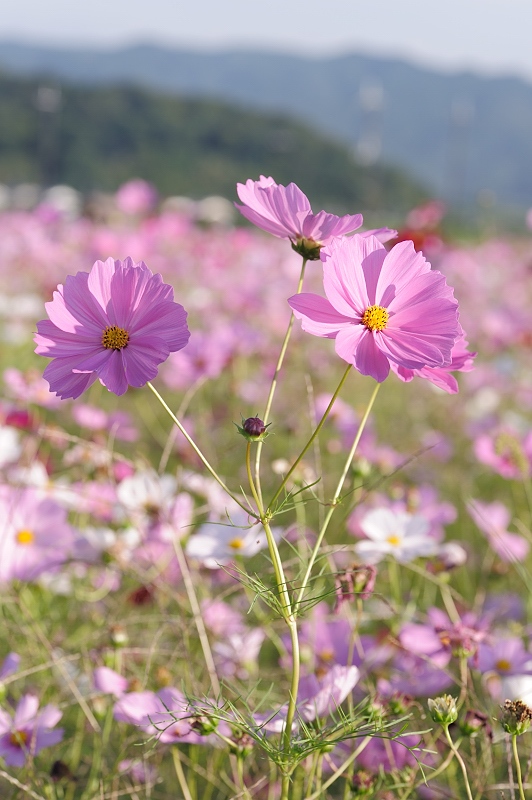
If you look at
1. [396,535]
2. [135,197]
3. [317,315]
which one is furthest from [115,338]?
[135,197]

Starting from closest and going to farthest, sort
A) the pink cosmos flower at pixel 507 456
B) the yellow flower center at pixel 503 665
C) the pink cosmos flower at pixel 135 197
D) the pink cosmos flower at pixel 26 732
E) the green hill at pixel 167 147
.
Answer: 1. the pink cosmos flower at pixel 26 732
2. the yellow flower center at pixel 503 665
3. the pink cosmos flower at pixel 507 456
4. the pink cosmos flower at pixel 135 197
5. the green hill at pixel 167 147

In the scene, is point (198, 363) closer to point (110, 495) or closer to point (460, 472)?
point (110, 495)

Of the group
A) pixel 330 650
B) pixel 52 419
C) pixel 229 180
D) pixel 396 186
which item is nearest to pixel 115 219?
pixel 52 419

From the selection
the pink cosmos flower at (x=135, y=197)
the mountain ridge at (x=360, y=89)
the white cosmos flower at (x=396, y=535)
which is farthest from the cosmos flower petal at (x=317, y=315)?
the mountain ridge at (x=360, y=89)

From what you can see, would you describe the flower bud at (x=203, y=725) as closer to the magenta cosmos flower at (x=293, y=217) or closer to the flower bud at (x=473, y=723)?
the flower bud at (x=473, y=723)

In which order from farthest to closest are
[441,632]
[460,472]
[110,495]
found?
[460,472] < [110,495] < [441,632]

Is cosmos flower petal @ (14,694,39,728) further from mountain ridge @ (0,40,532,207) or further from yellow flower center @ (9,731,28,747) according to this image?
mountain ridge @ (0,40,532,207)

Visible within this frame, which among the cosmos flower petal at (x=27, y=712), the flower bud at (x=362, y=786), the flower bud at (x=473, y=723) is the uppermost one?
the cosmos flower petal at (x=27, y=712)

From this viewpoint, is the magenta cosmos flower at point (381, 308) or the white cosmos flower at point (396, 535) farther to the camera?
the white cosmos flower at point (396, 535)
